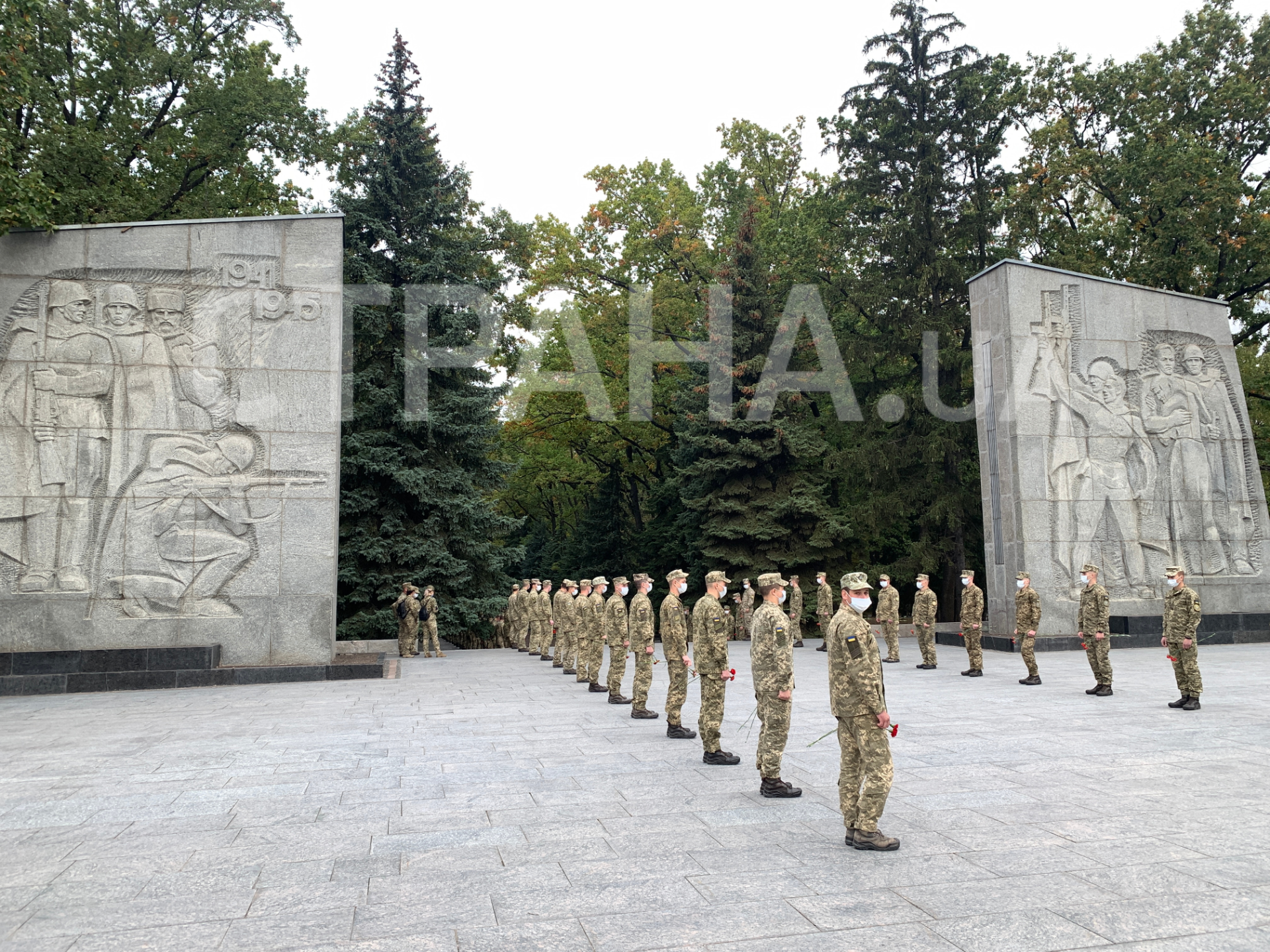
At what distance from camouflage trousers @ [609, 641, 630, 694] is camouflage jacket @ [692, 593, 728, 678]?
12.2ft

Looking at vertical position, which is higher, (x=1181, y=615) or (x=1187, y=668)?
(x=1181, y=615)

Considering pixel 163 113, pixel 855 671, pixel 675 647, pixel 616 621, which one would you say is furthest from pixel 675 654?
pixel 163 113

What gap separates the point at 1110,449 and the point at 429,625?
16290 mm

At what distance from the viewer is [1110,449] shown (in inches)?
768

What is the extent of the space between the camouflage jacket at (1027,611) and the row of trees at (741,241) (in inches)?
478

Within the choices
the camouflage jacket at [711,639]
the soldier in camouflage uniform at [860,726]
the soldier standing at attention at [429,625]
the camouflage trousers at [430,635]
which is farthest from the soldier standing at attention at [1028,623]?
the camouflage trousers at [430,635]

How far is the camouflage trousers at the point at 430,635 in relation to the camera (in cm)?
2086

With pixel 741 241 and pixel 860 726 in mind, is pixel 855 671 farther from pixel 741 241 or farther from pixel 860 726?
pixel 741 241

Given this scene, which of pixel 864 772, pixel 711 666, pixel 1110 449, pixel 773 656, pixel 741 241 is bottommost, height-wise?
pixel 864 772

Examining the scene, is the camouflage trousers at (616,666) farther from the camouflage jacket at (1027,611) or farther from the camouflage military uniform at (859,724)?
the camouflage military uniform at (859,724)

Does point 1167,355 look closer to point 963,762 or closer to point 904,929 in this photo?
point 963,762

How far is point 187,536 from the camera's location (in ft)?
48.3

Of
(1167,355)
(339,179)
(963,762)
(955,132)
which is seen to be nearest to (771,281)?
(955,132)

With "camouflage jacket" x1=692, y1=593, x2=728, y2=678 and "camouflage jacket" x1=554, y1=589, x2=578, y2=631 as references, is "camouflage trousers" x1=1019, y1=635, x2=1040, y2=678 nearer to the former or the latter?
"camouflage jacket" x1=692, y1=593, x2=728, y2=678
